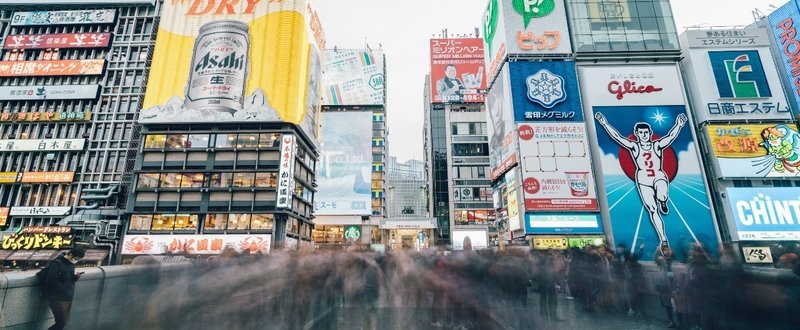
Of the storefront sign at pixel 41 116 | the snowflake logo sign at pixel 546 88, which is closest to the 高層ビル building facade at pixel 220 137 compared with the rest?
the storefront sign at pixel 41 116

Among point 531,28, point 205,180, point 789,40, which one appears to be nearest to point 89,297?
point 205,180

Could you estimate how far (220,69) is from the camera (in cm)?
3991

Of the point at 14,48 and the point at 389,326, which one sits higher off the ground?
the point at 14,48

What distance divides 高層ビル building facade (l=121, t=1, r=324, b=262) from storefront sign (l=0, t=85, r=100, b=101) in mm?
7807

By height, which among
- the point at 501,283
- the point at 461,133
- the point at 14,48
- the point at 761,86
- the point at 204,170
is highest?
the point at 14,48

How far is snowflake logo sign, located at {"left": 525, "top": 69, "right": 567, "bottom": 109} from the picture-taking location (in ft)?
110

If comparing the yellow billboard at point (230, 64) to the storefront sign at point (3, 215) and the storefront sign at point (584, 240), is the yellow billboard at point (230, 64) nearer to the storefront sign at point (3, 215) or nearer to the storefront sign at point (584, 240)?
the storefront sign at point (3, 215)

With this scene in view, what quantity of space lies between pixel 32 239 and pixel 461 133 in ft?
→ 177

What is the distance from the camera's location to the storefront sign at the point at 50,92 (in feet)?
138

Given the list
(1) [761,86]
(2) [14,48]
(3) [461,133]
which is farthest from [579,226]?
(2) [14,48]

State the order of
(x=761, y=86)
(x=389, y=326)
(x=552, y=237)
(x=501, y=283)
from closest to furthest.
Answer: (x=389, y=326) → (x=501, y=283) → (x=552, y=237) → (x=761, y=86)

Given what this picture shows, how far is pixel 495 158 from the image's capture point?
40594 millimetres

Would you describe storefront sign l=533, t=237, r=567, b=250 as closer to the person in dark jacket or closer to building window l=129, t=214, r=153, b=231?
the person in dark jacket

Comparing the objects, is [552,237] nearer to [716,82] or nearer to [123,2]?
[716,82]
